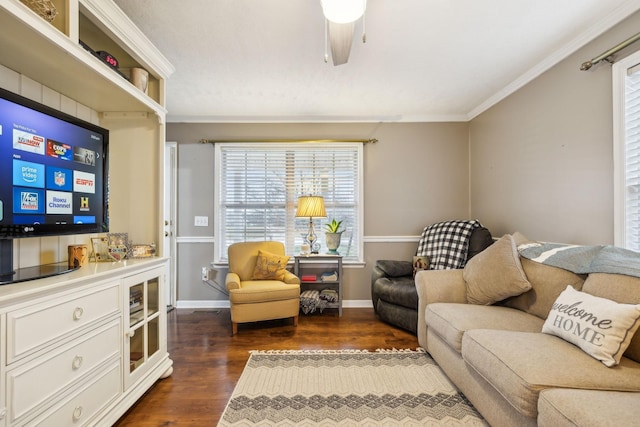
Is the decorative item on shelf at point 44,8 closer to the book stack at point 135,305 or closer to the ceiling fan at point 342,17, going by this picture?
the ceiling fan at point 342,17

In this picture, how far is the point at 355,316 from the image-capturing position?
10.8ft

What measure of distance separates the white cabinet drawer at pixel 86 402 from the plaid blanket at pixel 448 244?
2.84 metres

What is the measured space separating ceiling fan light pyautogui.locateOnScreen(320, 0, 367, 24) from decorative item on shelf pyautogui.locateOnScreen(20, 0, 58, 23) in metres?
1.21

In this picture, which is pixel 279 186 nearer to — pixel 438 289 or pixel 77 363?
pixel 438 289

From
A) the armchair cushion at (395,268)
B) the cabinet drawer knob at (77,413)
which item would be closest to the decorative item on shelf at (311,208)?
the armchair cushion at (395,268)

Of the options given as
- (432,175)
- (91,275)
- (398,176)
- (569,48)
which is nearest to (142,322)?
(91,275)

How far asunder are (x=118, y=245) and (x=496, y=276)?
2618mm

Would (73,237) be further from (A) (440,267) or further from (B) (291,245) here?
(A) (440,267)

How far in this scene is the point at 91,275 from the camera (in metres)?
1.39

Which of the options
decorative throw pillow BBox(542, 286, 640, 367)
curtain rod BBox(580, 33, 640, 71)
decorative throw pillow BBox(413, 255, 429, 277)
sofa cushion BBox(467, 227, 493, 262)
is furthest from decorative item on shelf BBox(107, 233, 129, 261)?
curtain rod BBox(580, 33, 640, 71)

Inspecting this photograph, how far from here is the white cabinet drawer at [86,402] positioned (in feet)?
3.92

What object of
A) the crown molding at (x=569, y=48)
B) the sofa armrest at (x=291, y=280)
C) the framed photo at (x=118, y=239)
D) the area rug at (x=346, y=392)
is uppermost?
the crown molding at (x=569, y=48)

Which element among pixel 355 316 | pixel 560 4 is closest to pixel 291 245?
pixel 355 316

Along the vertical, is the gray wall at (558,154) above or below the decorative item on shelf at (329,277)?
above
